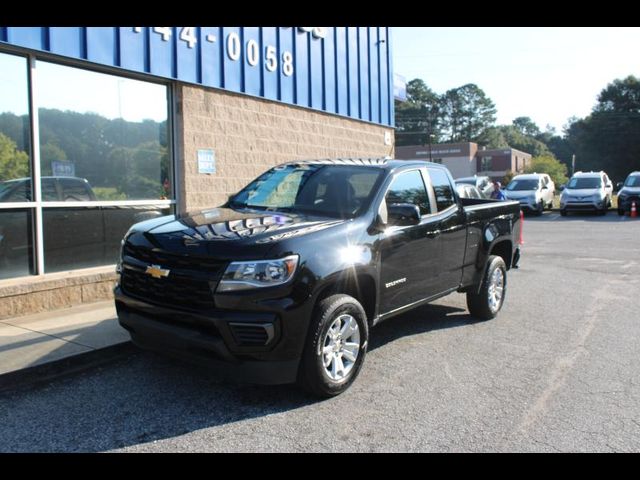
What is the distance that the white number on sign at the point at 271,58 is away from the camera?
9.73 meters

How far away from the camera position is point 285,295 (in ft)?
12.7

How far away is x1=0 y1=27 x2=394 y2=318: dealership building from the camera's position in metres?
6.50

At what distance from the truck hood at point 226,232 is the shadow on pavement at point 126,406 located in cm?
90

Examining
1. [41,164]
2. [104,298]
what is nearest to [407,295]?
[104,298]

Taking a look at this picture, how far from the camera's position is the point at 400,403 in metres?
4.22

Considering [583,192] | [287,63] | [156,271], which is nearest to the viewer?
[156,271]

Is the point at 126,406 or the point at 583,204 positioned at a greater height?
the point at 583,204

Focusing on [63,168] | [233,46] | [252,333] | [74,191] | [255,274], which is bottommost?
[252,333]

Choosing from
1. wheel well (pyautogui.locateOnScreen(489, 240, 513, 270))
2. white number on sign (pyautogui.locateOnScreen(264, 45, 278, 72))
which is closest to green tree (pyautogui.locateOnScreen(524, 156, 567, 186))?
white number on sign (pyautogui.locateOnScreen(264, 45, 278, 72))

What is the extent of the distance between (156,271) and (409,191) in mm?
2622

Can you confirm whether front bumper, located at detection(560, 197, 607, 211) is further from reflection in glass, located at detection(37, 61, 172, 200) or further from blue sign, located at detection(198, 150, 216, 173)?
reflection in glass, located at detection(37, 61, 172, 200)

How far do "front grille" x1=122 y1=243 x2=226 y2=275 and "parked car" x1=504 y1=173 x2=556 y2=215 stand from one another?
72.8ft

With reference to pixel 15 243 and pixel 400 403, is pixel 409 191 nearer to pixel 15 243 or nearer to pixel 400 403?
pixel 400 403

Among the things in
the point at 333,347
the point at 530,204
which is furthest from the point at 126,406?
the point at 530,204
